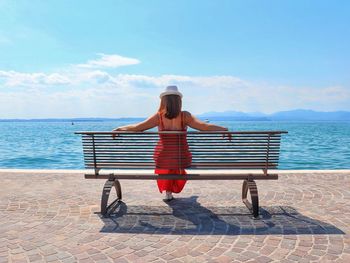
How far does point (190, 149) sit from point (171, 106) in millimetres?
718

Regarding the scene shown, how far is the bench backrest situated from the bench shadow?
70 cm

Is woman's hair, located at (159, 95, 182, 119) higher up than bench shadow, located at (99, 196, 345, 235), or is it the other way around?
woman's hair, located at (159, 95, 182, 119)

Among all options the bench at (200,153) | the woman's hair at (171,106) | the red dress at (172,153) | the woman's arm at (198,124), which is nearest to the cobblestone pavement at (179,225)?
the bench at (200,153)

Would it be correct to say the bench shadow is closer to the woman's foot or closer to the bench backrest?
the woman's foot

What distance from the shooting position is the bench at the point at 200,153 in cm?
417

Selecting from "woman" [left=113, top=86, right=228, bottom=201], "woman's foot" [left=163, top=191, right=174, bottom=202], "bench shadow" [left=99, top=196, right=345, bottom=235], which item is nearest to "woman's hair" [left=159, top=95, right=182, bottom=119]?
"woman" [left=113, top=86, right=228, bottom=201]

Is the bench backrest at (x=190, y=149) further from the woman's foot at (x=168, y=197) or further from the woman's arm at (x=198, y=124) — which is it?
the woman's foot at (x=168, y=197)

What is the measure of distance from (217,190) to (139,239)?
247cm

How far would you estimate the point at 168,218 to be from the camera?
4191 mm

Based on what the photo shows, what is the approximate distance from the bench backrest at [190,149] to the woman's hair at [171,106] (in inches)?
15.2

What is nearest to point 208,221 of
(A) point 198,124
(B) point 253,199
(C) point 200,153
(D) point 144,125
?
(B) point 253,199

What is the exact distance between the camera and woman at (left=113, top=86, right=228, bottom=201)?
4.32 metres

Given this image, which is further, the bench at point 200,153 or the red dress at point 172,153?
the red dress at point 172,153

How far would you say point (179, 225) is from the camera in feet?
12.9
